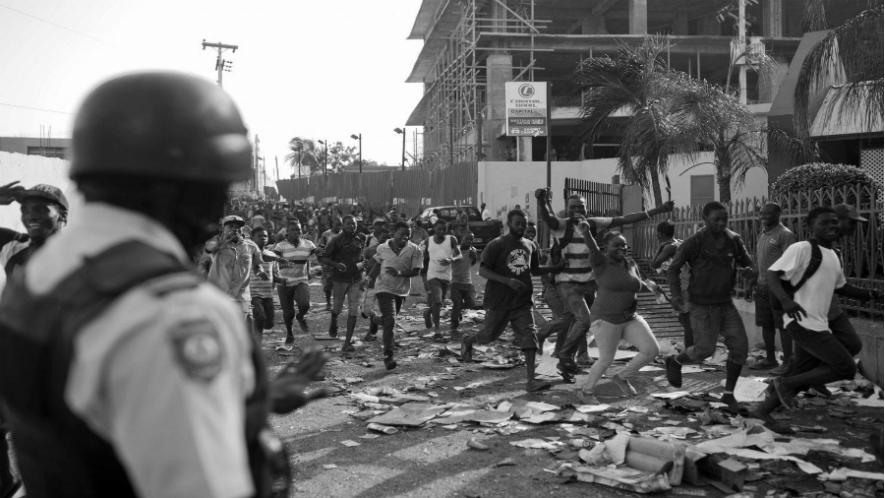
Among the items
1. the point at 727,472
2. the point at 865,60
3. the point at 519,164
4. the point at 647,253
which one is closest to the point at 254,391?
the point at 727,472

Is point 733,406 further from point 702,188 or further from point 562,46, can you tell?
point 562,46

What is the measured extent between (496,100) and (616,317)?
Answer: 3278cm

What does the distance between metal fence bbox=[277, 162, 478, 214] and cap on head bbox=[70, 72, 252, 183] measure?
32.8 m

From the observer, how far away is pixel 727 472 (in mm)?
5297

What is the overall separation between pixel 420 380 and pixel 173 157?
308 inches

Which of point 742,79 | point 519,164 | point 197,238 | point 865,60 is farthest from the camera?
point 519,164

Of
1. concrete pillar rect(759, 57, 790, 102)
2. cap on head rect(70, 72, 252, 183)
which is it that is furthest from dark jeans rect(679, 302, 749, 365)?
concrete pillar rect(759, 57, 790, 102)

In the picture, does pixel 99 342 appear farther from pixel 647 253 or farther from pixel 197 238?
pixel 647 253

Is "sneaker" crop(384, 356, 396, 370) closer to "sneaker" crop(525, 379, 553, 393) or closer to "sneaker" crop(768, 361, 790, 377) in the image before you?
"sneaker" crop(525, 379, 553, 393)

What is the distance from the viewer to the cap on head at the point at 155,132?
144 centimetres

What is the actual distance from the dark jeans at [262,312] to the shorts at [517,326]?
298 cm

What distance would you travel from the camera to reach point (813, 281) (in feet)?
21.2

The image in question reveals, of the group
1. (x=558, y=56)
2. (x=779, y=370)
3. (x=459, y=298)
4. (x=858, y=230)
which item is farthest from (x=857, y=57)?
(x=558, y=56)

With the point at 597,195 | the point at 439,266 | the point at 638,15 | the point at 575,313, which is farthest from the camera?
the point at 638,15
